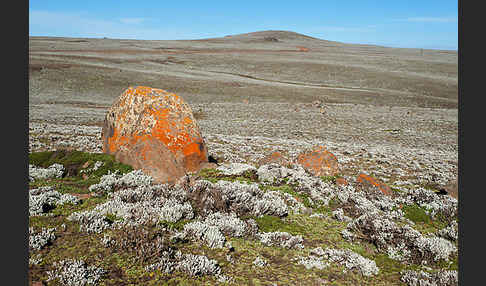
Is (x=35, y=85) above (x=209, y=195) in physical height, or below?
above

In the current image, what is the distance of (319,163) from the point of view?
11.5 metres

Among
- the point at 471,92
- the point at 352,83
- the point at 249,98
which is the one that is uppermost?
the point at 352,83

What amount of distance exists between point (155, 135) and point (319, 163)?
6686 mm

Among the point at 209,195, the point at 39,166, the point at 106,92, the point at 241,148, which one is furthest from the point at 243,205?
the point at 106,92

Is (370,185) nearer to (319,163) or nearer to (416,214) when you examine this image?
(416,214)

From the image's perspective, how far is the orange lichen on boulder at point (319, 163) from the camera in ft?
37.2

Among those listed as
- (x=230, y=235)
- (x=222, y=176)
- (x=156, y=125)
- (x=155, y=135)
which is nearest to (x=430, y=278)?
(x=230, y=235)

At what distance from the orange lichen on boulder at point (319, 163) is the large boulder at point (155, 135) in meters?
4.55

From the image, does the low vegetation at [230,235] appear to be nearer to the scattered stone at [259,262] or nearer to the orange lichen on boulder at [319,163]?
the scattered stone at [259,262]

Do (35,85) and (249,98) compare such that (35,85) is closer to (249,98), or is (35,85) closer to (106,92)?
(106,92)

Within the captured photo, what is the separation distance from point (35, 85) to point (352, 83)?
62.0 metres

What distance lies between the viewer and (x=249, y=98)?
45.7 meters

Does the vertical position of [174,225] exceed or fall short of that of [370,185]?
it falls short

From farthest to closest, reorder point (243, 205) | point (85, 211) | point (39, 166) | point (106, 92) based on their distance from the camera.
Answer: point (106, 92), point (39, 166), point (243, 205), point (85, 211)
